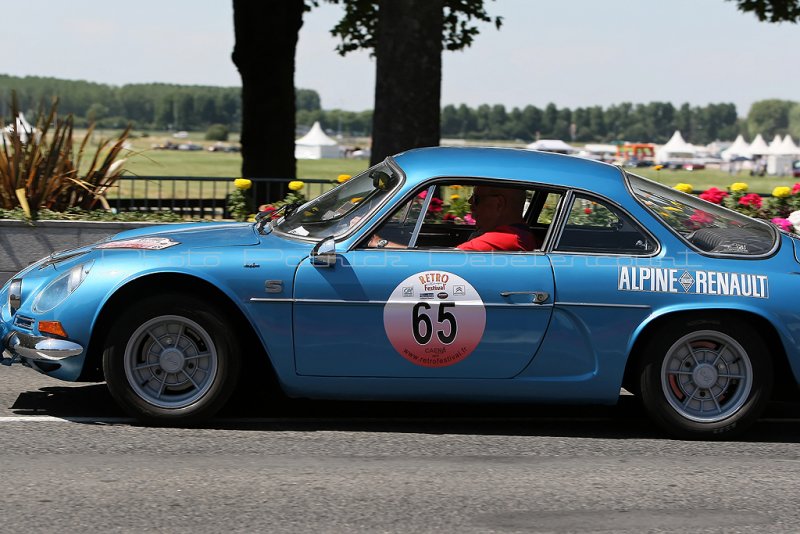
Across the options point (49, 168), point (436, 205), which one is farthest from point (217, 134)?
point (436, 205)

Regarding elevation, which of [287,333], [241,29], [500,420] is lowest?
[500,420]

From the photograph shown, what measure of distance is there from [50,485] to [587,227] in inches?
111

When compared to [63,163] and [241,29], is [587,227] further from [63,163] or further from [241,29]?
[241,29]

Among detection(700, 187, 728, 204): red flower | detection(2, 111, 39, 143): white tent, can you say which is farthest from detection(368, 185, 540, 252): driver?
detection(2, 111, 39, 143): white tent

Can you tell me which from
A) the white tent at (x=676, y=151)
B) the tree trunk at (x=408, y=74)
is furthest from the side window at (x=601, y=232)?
the white tent at (x=676, y=151)

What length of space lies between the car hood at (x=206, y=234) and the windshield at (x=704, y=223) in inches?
80.7

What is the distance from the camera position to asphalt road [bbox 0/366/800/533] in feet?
14.4

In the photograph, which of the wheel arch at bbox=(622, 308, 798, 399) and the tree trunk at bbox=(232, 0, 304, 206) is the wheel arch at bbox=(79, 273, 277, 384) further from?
the tree trunk at bbox=(232, 0, 304, 206)

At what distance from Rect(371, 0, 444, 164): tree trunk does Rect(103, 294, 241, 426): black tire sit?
282 inches

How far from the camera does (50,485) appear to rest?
4699 millimetres

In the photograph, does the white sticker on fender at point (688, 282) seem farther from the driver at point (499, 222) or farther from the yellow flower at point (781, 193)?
the yellow flower at point (781, 193)

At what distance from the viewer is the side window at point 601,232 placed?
5738 millimetres

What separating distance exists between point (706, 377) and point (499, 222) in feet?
4.26

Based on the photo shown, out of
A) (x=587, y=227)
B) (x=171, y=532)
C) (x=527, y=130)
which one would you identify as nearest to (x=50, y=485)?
(x=171, y=532)
